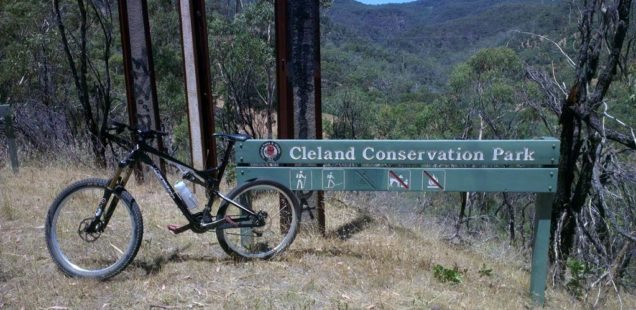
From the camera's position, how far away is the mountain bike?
3.74m

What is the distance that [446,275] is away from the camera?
3957 millimetres

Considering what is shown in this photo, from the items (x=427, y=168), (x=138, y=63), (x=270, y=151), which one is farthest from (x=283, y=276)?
(x=138, y=63)

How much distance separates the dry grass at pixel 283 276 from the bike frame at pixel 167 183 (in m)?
0.34

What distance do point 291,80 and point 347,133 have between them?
839cm

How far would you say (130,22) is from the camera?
6414 millimetres

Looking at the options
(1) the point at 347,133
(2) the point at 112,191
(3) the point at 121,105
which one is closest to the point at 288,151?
(2) the point at 112,191

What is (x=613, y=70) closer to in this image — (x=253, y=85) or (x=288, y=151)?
(x=288, y=151)

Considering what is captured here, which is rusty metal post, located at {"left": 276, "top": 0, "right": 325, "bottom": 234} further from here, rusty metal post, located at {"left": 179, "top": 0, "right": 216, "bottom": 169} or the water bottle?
rusty metal post, located at {"left": 179, "top": 0, "right": 216, "bottom": 169}

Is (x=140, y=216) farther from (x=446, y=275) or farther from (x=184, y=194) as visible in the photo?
(x=446, y=275)

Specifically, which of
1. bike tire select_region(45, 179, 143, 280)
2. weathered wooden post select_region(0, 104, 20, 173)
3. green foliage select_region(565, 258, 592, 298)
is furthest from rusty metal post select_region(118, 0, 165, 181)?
green foliage select_region(565, 258, 592, 298)

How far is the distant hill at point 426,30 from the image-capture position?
192 ft

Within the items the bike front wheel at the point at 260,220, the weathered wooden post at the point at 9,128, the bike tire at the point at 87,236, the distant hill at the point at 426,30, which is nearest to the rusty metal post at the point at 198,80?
the bike tire at the point at 87,236

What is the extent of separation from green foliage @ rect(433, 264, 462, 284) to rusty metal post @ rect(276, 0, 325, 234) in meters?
1.20

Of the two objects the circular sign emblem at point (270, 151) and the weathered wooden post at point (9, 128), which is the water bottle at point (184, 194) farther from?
the weathered wooden post at point (9, 128)
